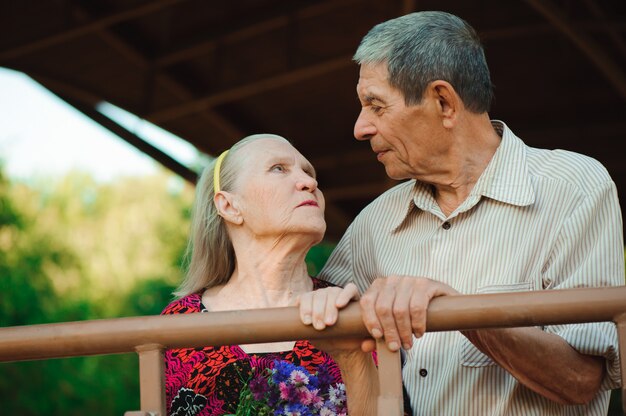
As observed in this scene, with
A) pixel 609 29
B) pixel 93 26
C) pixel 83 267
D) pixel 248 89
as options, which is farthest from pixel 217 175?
pixel 83 267

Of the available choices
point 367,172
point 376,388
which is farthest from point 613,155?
point 376,388

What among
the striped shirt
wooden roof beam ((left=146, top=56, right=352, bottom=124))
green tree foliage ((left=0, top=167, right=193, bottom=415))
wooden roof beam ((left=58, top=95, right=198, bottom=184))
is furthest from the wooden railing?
green tree foliage ((left=0, top=167, right=193, bottom=415))

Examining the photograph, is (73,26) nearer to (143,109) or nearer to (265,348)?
(143,109)

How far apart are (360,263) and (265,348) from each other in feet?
1.37

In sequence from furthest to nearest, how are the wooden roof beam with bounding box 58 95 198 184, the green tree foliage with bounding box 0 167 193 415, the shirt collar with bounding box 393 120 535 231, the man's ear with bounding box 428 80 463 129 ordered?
the green tree foliage with bounding box 0 167 193 415, the wooden roof beam with bounding box 58 95 198 184, the man's ear with bounding box 428 80 463 129, the shirt collar with bounding box 393 120 535 231

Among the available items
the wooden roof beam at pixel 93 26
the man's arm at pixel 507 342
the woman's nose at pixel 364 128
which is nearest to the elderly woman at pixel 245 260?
the woman's nose at pixel 364 128

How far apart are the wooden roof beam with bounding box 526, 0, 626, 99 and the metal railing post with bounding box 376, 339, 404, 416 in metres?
4.62

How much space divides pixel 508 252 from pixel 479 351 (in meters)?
0.27

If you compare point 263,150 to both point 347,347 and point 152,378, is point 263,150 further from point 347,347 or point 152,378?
point 152,378

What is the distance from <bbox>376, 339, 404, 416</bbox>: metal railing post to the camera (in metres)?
1.88

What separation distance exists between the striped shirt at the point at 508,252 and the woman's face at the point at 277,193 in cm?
23

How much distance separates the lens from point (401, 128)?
2.86 m

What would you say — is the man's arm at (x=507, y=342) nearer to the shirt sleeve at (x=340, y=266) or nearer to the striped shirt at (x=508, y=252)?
the striped shirt at (x=508, y=252)

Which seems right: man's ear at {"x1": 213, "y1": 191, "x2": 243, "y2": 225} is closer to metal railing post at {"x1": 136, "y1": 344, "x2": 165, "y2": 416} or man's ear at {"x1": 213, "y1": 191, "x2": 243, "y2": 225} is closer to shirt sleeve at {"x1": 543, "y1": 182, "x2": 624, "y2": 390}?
shirt sleeve at {"x1": 543, "y1": 182, "x2": 624, "y2": 390}
